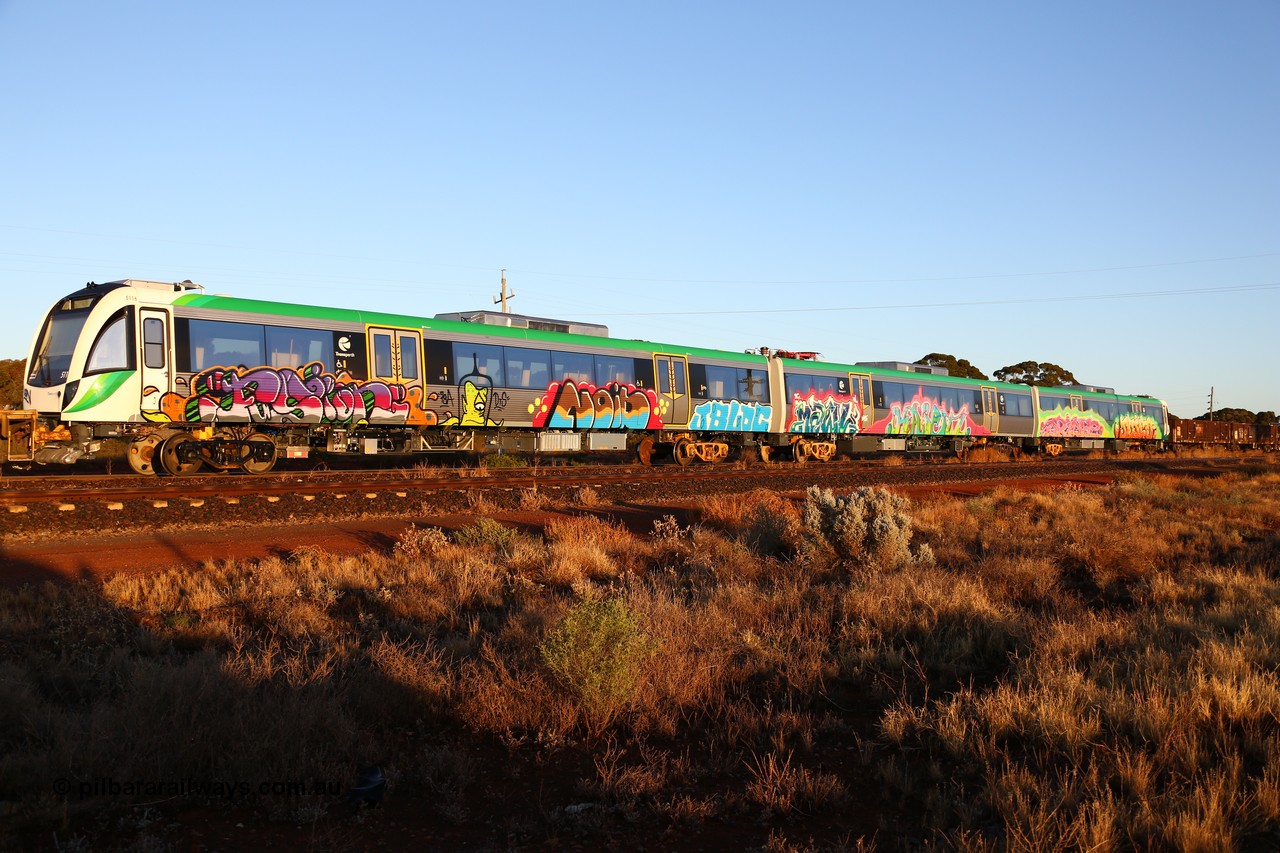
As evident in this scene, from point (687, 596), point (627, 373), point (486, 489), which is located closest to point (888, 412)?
point (627, 373)

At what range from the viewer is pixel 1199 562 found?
36.2 ft

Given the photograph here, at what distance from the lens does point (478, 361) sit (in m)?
19.8

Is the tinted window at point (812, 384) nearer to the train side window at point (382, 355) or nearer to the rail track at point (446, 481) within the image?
the rail track at point (446, 481)

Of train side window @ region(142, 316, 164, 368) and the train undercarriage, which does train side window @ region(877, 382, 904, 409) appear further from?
train side window @ region(142, 316, 164, 368)

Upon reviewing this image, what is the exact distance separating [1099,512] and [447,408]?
1225 cm

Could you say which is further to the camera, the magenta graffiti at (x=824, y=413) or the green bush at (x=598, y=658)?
the magenta graffiti at (x=824, y=413)

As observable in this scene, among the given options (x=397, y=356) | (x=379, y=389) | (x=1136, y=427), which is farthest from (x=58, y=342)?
(x=1136, y=427)

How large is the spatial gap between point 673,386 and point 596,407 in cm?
269

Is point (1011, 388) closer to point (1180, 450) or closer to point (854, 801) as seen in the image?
point (1180, 450)

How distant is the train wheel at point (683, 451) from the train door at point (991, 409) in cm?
1466

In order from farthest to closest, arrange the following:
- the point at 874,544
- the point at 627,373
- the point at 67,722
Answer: the point at 627,373, the point at 874,544, the point at 67,722

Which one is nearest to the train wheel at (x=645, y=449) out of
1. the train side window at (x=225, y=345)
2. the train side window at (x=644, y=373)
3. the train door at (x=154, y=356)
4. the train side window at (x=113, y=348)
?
the train side window at (x=644, y=373)

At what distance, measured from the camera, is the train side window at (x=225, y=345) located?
16.0 metres

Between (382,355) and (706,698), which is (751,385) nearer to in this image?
(382,355)
